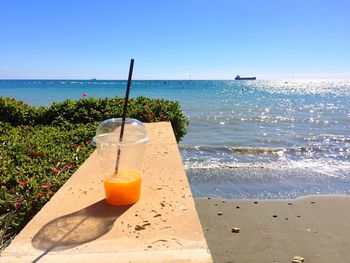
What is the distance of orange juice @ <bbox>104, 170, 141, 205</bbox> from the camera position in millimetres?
2244

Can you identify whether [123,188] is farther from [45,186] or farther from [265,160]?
[265,160]

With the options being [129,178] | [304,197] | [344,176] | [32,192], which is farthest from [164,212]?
[344,176]

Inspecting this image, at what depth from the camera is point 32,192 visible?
3379 mm

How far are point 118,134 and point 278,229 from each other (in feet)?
13.5

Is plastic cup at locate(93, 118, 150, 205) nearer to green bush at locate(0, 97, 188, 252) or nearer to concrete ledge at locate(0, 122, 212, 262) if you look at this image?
concrete ledge at locate(0, 122, 212, 262)

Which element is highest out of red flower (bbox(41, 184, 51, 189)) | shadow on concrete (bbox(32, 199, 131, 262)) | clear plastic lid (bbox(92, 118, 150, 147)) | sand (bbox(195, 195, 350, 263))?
clear plastic lid (bbox(92, 118, 150, 147))

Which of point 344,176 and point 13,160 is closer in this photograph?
Result: point 13,160

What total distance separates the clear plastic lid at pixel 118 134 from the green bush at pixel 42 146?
1.24m

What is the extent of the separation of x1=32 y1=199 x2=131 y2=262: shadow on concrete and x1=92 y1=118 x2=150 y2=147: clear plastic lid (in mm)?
432

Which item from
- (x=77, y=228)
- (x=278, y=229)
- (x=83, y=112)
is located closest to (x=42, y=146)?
(x=83, y=112)

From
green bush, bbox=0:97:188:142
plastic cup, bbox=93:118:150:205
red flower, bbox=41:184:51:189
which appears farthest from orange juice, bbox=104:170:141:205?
green bush, bbox=0:97:188:142

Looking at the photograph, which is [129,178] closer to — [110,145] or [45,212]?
[110,145]

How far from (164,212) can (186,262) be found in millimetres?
603

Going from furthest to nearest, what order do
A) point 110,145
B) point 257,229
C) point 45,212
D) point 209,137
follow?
point 209,137, point 257,229, point 45,212, point 110,145
